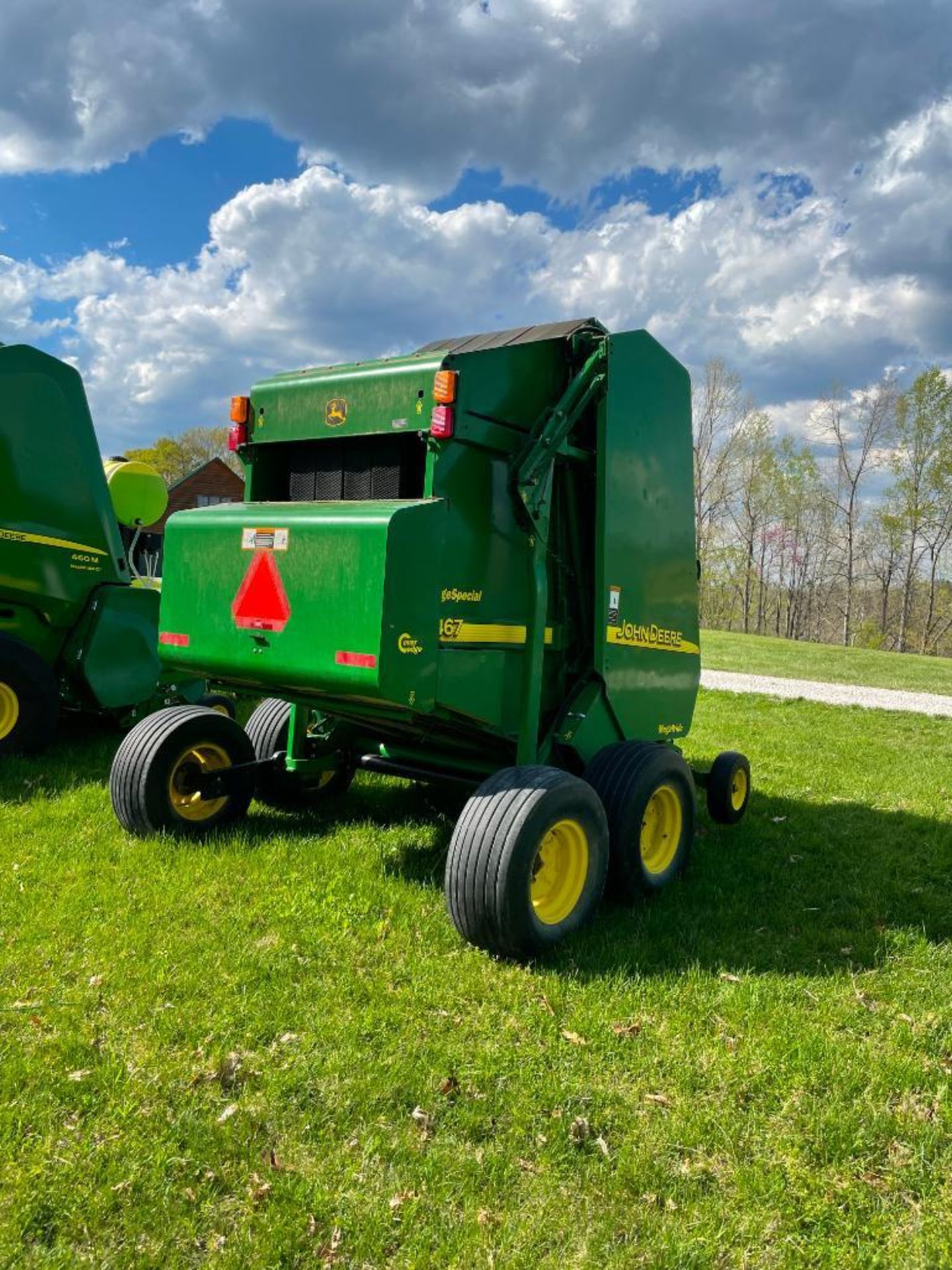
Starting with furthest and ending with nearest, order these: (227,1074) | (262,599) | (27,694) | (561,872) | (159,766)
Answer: (27,694) < (159,766) < (262,599) < (561,872) < (227,1074)

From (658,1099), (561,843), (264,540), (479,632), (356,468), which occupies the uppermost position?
(356,468)

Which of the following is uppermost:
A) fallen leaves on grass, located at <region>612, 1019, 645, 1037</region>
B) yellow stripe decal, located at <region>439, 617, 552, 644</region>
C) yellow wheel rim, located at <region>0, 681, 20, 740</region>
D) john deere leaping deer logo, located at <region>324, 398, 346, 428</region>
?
john deere leaping deer logo, located at <region>324, 398, 346, 428</region>

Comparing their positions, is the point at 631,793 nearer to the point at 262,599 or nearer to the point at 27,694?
the point at 262,599

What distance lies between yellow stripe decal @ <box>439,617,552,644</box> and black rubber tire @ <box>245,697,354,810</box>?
179 cm

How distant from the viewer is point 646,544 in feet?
17.9

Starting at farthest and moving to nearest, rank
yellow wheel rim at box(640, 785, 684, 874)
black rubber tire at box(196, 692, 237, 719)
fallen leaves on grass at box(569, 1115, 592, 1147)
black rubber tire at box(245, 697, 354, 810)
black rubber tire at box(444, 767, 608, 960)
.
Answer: black rubber tire at box(196, 692, 237, 719) < black rubber tire at box(245, 697, 354, 810) < yellow wheel rim at box(640, 785, 684, 874) < black rubber tire at box(444, 767, 608, 960) < fallen leaves on grass at box(569, 1115, 592, 1147)

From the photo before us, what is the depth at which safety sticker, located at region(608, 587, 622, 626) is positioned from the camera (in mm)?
5129

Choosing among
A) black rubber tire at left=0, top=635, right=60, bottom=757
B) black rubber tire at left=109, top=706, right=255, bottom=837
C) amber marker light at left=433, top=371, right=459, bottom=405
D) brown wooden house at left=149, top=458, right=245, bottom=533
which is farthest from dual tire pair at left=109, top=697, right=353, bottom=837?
Answer: brown wooden house at left=149, top=458, right=245, bottom=533

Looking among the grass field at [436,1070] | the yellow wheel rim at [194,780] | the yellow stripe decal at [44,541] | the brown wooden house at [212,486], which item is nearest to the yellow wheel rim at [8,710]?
the yellow stripe decal at [44,541]

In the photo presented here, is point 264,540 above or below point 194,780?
above

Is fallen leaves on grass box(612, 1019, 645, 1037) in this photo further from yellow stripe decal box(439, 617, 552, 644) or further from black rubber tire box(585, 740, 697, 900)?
yellow stripe decal box(439, 617, 552, 644)

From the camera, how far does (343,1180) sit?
258 centimetres

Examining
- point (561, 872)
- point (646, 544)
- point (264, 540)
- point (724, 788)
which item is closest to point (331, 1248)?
point (561, 872)

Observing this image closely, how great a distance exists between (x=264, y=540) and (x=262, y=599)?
286 millimetres
